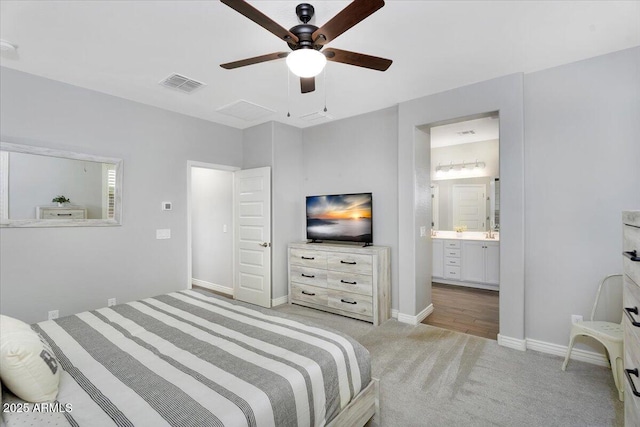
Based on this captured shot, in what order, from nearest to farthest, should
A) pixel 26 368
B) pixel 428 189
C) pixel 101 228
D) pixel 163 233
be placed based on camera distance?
pixel 26 368 → pixel 101 228 → pixel 163 233 → pixel 428 189

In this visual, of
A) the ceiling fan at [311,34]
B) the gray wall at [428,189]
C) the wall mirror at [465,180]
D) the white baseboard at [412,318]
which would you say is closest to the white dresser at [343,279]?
the white baseboard at [412,318]

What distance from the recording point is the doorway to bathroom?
4840 millimetres

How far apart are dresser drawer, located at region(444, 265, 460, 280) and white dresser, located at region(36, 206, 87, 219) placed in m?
5.52

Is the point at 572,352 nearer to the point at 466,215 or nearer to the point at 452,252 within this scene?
the point at 452,252

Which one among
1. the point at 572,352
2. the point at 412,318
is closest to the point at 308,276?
the point at 412,318

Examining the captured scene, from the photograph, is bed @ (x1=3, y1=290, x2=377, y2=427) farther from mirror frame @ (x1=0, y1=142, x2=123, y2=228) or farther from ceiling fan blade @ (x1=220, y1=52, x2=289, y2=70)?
ceiling fan blade @ (x1=220, y1=52, x2=289, y2=70)

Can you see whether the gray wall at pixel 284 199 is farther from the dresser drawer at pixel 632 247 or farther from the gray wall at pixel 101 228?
the dresser drawer at pixel 632 247

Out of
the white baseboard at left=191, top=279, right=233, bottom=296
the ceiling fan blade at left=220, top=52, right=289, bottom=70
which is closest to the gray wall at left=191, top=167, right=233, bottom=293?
the white baseboard at left=191, top=279, right=233, bottom=296

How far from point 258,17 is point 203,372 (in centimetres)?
177

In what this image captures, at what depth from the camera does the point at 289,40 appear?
1.81 metres

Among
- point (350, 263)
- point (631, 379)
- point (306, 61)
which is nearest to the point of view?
point (631, 379)

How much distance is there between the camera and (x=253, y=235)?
455 centimetres

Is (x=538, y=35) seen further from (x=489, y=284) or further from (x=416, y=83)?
(x=489, y=284)

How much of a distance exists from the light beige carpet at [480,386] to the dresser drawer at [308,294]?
90 cm
